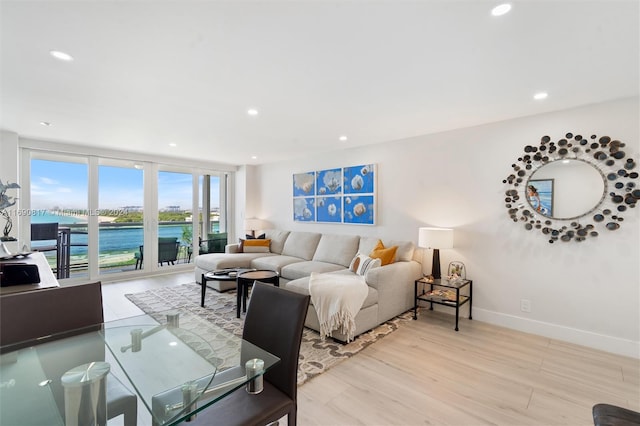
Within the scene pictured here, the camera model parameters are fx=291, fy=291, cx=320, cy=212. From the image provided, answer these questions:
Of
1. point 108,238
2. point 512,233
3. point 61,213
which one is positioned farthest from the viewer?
point 108,238

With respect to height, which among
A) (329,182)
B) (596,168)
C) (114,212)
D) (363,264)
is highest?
(329,182)

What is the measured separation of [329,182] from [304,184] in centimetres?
66

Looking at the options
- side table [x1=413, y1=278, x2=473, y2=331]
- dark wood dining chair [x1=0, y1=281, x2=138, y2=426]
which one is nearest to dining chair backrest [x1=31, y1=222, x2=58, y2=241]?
dark wood dining chair [x1=0, y1=281, x2=138, y2=426]

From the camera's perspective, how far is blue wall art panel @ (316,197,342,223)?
5109mm

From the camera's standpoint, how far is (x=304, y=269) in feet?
13.8

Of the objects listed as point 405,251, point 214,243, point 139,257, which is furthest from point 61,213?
point 405,251

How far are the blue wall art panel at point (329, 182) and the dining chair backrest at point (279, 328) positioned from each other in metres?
3.59

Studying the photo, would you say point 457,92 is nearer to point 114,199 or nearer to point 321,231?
point 321,231

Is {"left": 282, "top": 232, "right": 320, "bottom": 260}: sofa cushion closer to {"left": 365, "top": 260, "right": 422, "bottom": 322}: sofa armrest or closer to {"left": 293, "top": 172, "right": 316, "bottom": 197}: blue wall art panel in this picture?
{"left": 293, "top": 172, "right": 316, "bottom": 197}: blue wall art panel

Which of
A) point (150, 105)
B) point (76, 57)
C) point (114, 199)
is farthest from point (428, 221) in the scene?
point (114, 199)

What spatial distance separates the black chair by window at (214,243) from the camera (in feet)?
20.3

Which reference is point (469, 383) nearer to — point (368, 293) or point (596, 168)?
point (368, 293)

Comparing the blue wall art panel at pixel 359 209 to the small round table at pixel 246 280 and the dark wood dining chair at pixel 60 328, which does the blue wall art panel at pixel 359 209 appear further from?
Answer: the dark wood dining chair at pixel 60 328

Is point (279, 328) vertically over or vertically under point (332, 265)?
over
